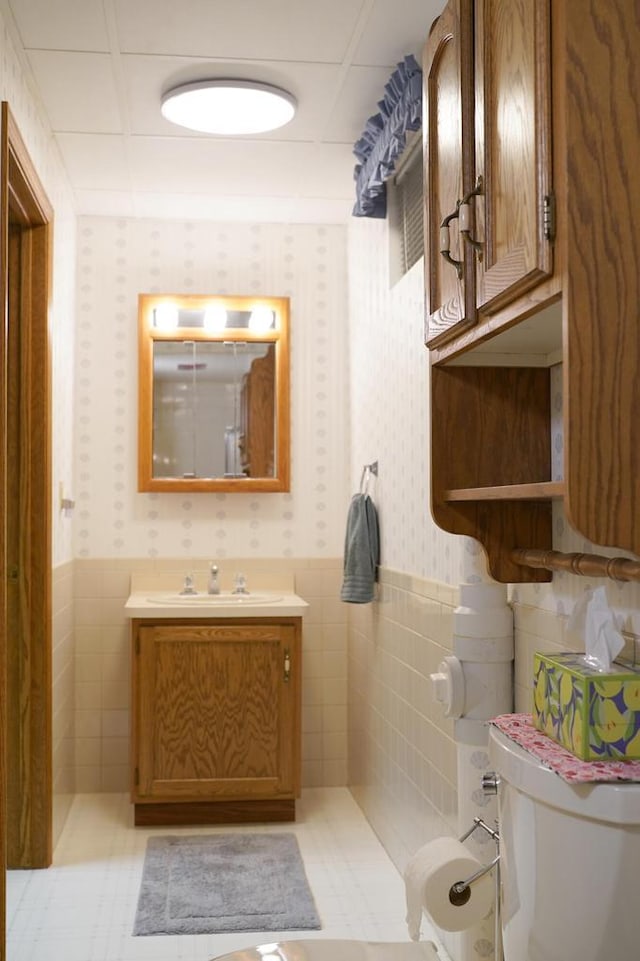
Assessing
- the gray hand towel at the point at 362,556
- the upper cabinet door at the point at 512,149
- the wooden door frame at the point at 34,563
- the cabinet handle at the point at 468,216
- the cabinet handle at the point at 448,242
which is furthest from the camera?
the gray hand towel at the point at 362,556

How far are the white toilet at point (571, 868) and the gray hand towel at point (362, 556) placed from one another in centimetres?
221

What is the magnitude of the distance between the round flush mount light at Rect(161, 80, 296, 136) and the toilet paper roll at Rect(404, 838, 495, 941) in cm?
222

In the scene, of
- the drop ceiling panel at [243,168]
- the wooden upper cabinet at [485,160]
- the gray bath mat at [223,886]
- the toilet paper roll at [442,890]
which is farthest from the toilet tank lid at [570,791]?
the drop ceiling panel at [243,168]

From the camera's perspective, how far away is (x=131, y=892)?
3164mm

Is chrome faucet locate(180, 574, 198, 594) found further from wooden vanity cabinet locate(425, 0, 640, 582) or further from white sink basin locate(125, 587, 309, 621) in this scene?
wooden vanity cabinet locate(425, 0, 640, 582)

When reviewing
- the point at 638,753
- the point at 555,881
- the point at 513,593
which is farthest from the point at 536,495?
the point at 513,593

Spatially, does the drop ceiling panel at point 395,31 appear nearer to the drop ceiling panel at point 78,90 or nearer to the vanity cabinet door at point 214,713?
the drop ceiling panel at point 78,90

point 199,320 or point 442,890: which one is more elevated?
point 199,320

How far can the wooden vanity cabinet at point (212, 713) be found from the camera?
12.3 feet

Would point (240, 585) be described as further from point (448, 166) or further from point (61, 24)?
point (448, 166)

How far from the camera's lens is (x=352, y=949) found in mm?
1768

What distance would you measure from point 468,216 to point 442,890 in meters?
1.19

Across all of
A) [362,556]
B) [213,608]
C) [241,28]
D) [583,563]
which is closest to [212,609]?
[213,608]

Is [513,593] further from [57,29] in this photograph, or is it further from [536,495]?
[57,29]
